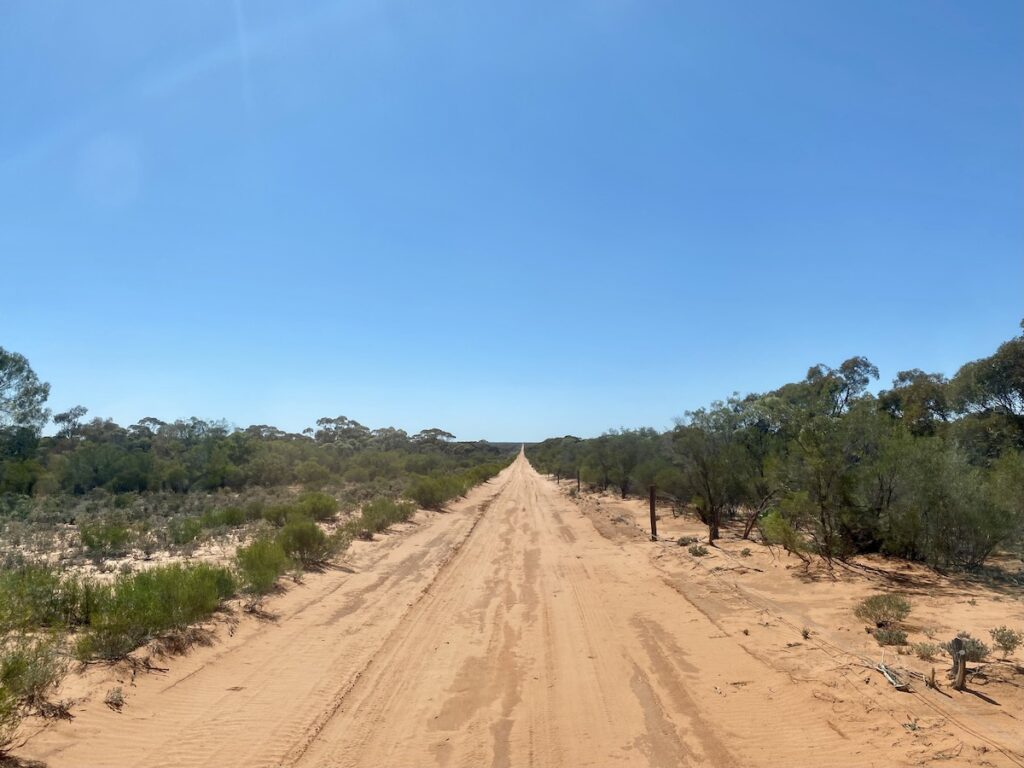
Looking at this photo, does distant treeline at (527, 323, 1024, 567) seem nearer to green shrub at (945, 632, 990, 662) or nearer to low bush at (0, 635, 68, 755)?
green shrub at (945, 632, 990, 662)

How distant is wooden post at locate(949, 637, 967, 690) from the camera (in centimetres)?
802

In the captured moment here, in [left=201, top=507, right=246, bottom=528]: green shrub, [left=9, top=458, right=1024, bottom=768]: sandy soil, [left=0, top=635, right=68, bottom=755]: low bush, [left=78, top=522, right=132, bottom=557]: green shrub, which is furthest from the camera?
[left=201, top=507, right=246, bottom=528]: green shrub

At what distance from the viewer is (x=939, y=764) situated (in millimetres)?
6270

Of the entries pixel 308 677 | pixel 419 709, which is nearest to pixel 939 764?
pixel 419 709

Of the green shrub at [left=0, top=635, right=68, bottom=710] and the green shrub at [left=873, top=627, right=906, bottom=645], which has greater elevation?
the green shrub at [left=0, top=635, right=68, bottom=710]

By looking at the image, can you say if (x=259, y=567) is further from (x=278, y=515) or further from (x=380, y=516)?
(x=380, y=516)

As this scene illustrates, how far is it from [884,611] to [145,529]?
22297mm

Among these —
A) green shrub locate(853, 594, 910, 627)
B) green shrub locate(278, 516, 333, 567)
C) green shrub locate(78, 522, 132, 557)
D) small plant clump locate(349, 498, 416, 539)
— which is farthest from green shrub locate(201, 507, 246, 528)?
green shrub locate(853, 594, 910, 627)

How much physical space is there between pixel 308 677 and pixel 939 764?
25.4 ft

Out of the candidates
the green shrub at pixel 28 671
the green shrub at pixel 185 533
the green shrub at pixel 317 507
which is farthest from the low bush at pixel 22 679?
the green shrub at pixel 317 507

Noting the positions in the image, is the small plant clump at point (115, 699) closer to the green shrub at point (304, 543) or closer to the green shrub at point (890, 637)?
the green shrub at point (304, 543)

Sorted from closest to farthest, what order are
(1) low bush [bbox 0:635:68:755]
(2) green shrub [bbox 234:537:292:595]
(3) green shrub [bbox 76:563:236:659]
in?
(1) low bush [bbox 0:635:68:755]
(3) green shrub [bbox 76:563:236:659]
(2) green shrub [bbox 234:537:292:595]

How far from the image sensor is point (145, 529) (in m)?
22.5

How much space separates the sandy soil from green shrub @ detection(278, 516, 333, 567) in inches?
72.4
